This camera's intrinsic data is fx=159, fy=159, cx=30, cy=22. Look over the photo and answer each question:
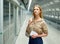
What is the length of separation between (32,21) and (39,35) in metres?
0.30

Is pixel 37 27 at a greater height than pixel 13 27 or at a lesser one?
greater

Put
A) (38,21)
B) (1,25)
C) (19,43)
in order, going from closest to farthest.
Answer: (1,25) → (38,21) → (19,43)

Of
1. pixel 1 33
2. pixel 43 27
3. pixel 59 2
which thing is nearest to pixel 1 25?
pixel 1 33

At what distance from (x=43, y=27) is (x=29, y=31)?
28 centimetres

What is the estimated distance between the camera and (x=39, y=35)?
3041mm

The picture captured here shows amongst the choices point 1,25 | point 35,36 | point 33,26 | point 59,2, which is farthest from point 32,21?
point 59,2

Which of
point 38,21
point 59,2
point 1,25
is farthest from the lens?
point 59,2

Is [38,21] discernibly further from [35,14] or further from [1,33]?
[1,33]

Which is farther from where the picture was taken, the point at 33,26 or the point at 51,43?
the point at 51,43

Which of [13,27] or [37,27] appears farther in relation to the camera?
[13,27]

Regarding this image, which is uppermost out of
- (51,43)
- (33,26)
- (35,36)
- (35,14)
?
(35,14)

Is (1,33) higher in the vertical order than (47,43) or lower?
higher

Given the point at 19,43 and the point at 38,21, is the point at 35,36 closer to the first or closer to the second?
the point at 38,21

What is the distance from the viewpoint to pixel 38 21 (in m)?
3.02
